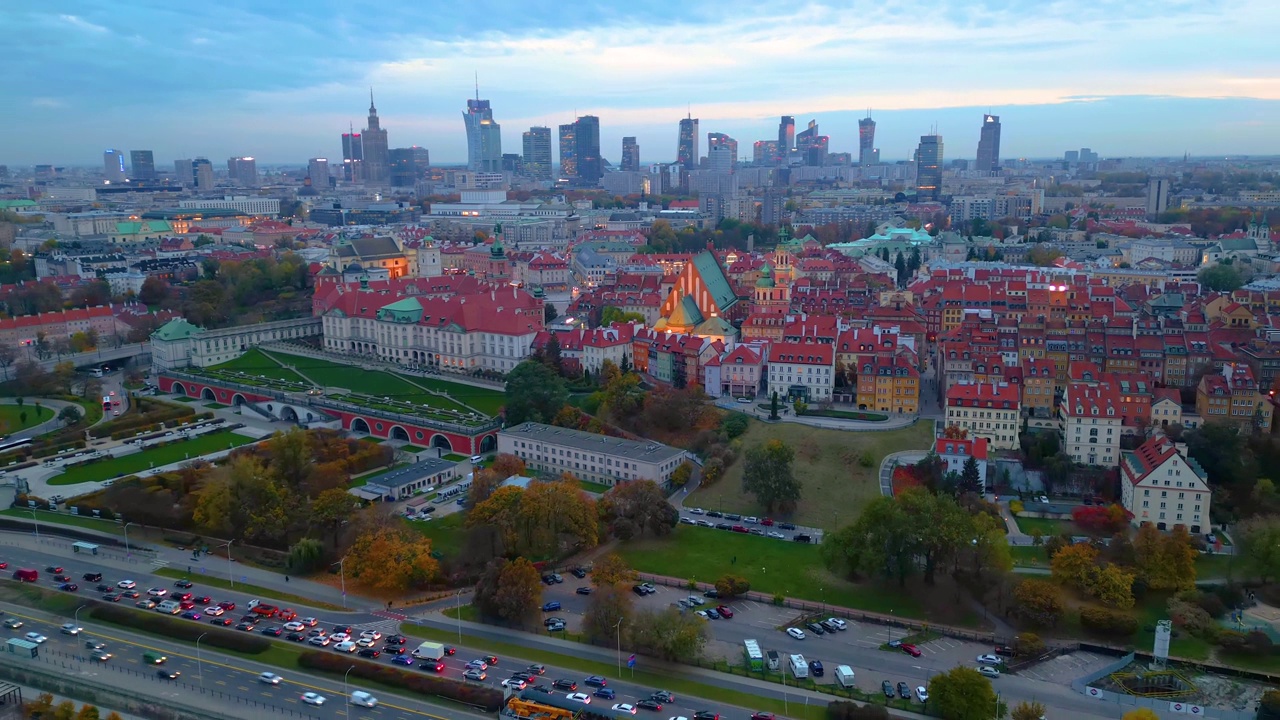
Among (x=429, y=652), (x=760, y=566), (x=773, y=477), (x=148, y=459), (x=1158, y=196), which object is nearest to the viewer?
(x=429, y=652)

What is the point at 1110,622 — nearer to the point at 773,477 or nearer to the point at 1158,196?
the point at 773,477

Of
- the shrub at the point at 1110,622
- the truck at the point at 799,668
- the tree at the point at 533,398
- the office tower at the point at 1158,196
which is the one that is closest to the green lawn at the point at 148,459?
the tree at the point at 533,398

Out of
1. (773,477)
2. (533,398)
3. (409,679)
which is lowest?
(409,679)

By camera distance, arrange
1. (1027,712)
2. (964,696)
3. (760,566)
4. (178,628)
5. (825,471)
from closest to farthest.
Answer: (1027,712) → (964,696) → (178,628) → (760,566) → (825,471)

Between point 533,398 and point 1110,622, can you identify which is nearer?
point 1110,622

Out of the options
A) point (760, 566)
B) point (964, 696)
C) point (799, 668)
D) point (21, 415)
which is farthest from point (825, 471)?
point (21, 415)

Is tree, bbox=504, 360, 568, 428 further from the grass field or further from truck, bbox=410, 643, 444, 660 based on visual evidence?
truck, bbox=410, 643, 444, 660

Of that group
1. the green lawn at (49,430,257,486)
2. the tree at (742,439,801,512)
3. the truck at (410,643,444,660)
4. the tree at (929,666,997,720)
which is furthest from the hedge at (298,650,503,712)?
the green lawn at (49,430,257,486)
